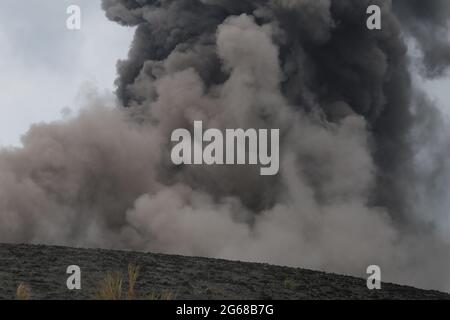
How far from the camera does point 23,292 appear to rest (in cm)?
1162

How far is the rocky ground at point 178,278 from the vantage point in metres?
12.8

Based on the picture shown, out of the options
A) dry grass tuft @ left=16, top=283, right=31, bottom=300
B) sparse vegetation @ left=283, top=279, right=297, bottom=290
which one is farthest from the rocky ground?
dry grass tuft @ left=16, top=283, right=31, bottom=300

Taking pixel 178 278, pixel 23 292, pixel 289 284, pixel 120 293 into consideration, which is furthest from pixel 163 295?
pixel 289 284

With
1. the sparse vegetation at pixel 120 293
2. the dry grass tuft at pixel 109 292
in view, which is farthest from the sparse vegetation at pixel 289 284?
the dry grass tuft at pixel 109 292

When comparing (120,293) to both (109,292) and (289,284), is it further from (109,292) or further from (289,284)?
(289,284)

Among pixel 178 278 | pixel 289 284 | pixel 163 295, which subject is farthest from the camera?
pixel 289 284

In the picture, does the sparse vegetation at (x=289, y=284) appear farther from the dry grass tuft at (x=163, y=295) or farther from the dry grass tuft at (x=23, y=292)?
the dry grass tuft at (x=23, y=292)

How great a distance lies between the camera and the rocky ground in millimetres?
12805

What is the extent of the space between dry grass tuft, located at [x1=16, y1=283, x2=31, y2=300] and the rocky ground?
0.13 meters

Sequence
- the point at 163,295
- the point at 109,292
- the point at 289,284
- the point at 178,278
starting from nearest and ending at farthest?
the point at 109,292 → the point at 163,295 → the point at 178,278 → the point at 289,284

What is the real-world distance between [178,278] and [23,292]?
3.86 m

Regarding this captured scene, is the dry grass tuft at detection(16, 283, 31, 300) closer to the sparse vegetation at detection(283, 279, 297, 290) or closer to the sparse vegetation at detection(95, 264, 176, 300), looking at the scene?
the sparse vegetation at detection(95, 264, 176, 300)
